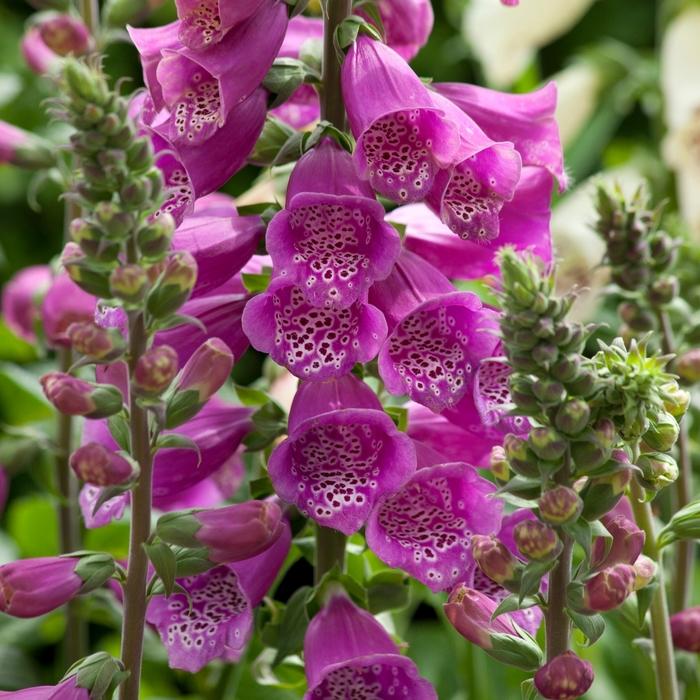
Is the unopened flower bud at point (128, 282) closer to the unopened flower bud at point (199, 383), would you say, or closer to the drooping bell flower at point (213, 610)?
the unopened flower bud at point (199, 383)

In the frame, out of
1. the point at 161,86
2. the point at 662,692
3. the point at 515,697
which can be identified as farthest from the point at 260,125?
the point at 515,697

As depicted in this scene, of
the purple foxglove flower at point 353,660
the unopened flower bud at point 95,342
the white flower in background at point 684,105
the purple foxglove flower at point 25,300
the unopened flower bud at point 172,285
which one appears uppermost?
the unopened flower bud at point 172,285

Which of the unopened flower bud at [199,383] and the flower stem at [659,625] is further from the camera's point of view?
the flower stem at [659,625]

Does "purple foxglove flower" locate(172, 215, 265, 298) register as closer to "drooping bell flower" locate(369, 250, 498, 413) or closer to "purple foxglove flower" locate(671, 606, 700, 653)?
"drooping bell flower" locate(369, 250, 498, 413)

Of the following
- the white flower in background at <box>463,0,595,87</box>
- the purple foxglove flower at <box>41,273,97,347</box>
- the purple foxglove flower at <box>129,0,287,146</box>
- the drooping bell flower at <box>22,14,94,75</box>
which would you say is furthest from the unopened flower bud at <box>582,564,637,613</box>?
the white flower in background at <box>463,0,595,87</box>

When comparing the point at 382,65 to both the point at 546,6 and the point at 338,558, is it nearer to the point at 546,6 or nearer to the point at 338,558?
the point at 338,558

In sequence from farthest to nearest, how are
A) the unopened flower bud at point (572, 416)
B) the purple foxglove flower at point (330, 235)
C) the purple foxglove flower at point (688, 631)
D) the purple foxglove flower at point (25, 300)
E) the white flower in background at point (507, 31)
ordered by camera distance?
1. the white flower in background at point (507, 31)
2. the purple foxglove flower at point (25, 300)
3. the purple foxglove flower at point (688, 631)
4. the purple foxglove flower at point (330, 235)
5. the unopened flower bud at point (572, 416)

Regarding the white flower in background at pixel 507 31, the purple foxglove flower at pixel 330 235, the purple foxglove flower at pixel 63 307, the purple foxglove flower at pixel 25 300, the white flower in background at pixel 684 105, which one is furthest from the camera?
the white flower in background at pixel 507 31

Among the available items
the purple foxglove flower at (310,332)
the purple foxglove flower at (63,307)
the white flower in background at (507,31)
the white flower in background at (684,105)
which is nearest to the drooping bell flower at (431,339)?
the purple foxglove flower at (310,332)
